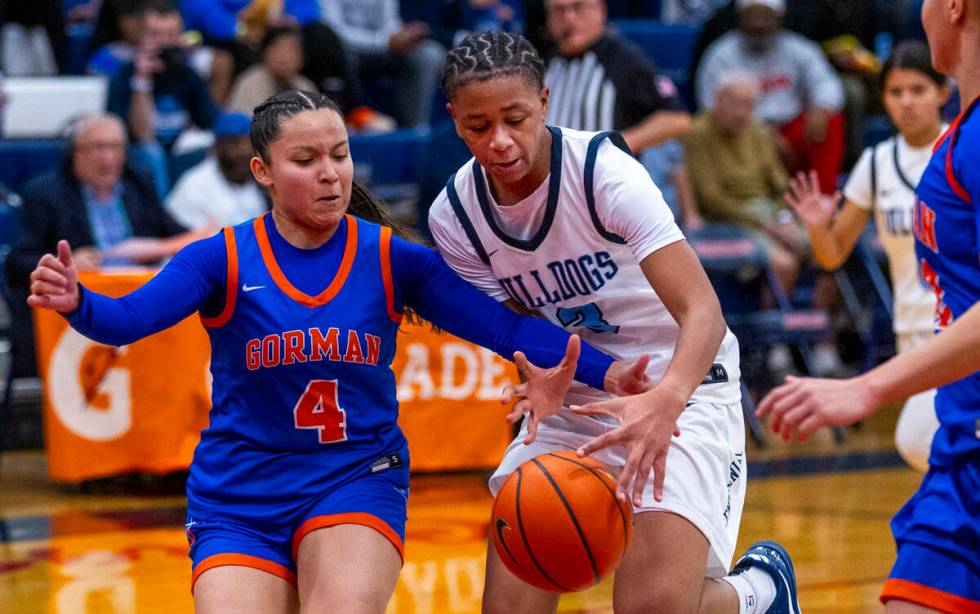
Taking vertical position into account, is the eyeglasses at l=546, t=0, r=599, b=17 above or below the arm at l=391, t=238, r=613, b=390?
above

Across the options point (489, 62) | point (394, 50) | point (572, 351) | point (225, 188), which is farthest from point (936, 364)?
point (394, 50)

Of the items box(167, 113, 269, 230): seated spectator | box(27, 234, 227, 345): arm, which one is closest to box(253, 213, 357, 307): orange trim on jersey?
box(27, 234, 227, 345): arm

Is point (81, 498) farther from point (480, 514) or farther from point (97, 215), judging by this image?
point (480, 514)

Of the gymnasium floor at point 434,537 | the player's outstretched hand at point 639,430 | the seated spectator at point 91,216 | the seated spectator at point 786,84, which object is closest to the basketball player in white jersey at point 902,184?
the gymnasium floor at point 434,537

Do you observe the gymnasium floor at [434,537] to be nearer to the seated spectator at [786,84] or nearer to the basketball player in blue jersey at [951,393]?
the basketball player in blue jersey at [951,393]

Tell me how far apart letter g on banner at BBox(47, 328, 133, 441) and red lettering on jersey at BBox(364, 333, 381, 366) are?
3.69 metres

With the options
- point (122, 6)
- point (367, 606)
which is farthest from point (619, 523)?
point (122, 6)

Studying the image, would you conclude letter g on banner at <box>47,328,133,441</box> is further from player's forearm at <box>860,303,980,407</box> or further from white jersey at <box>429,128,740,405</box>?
player's forearm at <box>860,303,980,407</box>

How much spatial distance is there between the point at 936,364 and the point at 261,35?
26.3 ft

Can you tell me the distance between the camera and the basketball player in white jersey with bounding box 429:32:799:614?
3.45 meters

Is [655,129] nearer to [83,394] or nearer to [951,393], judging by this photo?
[83,394]

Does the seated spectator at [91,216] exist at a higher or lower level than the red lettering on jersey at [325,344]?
lower

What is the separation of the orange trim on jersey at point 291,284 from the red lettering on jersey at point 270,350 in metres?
0.12

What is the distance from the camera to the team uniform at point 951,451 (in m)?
2.88
